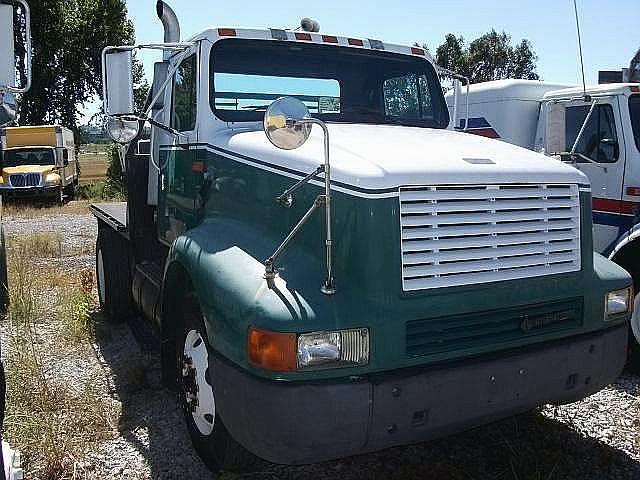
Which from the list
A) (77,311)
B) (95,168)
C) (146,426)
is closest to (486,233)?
(146,426)

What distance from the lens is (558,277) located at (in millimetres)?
3332

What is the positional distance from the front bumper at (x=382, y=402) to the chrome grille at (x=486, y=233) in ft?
1.31

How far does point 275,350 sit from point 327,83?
7.82 feet

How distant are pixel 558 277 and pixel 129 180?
148 inches

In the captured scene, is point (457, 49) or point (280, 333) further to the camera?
point (457, 49)

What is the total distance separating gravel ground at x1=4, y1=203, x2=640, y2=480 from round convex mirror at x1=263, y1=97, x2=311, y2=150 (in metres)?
1.76

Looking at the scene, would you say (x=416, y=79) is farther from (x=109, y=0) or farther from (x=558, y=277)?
(x=109, y=0)

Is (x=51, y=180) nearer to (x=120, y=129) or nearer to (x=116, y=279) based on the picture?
(x=116, y=279)

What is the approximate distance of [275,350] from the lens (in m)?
2.70

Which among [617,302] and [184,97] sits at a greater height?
[184,97]

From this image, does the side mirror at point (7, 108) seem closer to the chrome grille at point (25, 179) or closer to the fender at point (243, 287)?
the fender at point (243, 287)

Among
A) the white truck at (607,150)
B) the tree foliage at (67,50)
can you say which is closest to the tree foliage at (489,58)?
the tree foliage at (67,50)

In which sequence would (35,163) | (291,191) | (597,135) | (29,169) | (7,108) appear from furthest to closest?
1. (35,163)
2. (29,169)
3. (597,135)
4. (291,191)
5. (7,108)

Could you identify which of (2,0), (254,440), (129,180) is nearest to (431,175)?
(254,440)
